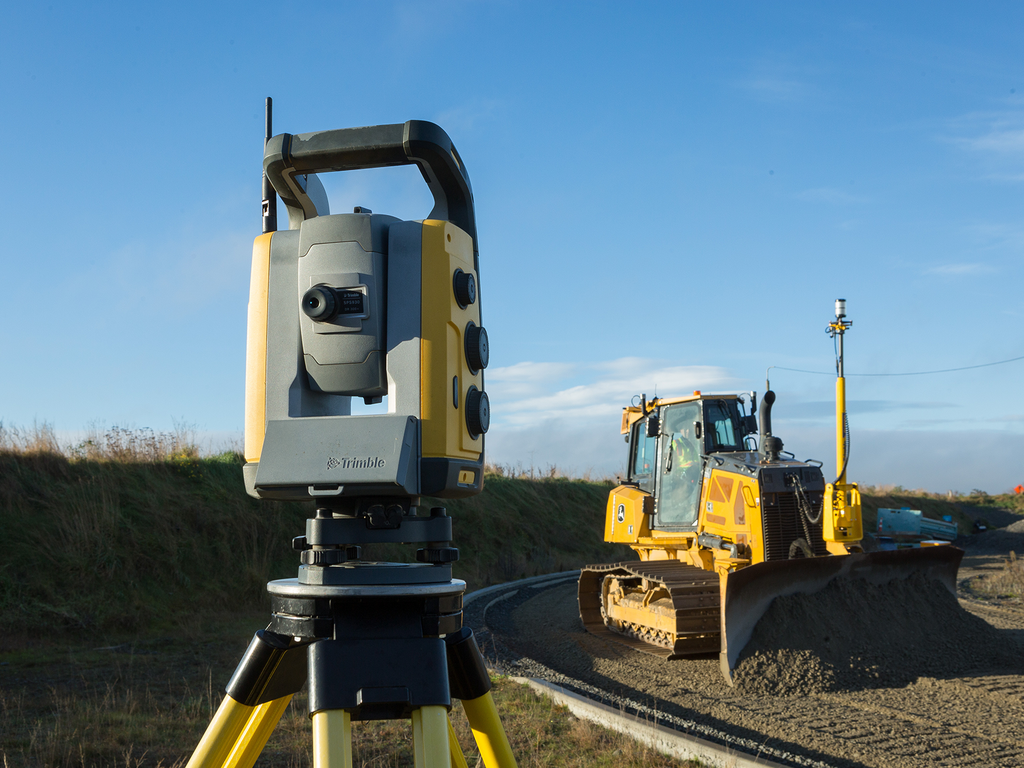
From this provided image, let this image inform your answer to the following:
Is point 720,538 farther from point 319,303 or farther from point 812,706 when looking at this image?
point 319,303

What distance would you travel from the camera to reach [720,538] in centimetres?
935

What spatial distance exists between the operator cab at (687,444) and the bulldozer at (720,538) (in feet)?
0.05

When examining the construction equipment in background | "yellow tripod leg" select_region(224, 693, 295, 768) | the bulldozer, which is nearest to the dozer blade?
the bulldozer

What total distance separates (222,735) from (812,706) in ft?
19.0

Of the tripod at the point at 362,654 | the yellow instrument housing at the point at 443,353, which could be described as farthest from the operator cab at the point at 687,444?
the yellow instrument housing at the point at 443,353

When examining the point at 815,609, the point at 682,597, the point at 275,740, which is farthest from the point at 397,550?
the point at 275,740

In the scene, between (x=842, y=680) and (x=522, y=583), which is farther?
(x=522, y=583)

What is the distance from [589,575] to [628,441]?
234cm

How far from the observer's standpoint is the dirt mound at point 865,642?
7168 mm

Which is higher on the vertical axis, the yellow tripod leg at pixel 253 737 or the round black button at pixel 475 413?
the round black button at pixel 475 413

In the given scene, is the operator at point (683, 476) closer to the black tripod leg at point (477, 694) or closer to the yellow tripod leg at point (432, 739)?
the black tripod leg at point (477, 694)

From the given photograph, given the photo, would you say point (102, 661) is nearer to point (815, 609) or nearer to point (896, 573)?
point (815, 609)

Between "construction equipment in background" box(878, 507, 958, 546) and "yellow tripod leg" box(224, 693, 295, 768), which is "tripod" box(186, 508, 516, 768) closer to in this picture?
"yellow tripod leg" box(224, 693, 295, 768)

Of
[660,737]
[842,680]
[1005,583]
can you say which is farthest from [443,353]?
[1005,583]
